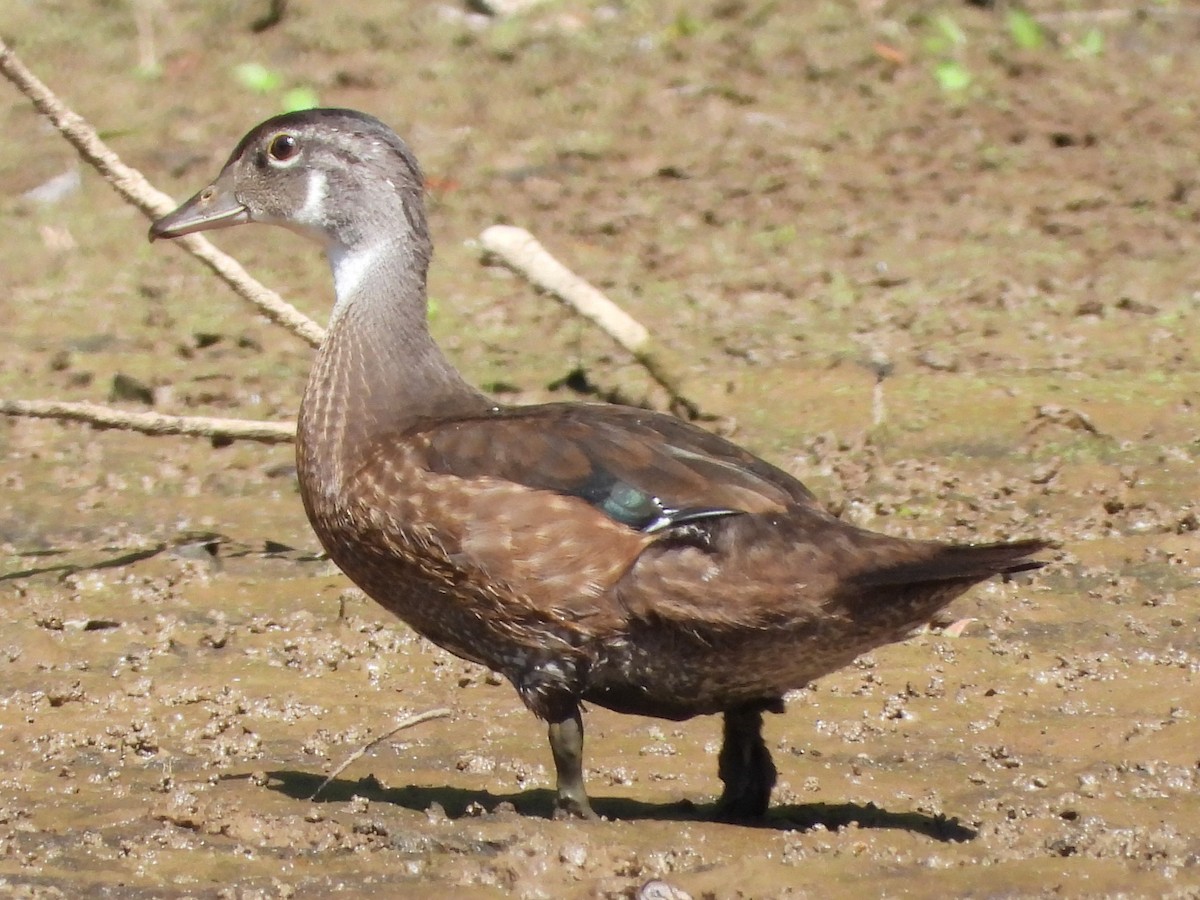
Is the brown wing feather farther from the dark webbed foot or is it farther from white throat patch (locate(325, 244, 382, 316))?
white throat patch (locate(325, 244, 382, 316))

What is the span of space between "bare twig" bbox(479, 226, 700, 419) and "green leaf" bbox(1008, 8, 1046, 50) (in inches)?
192

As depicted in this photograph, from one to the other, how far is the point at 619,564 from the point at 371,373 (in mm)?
1102

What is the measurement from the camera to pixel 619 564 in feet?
15.1

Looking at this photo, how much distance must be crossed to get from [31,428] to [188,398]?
0.61 m

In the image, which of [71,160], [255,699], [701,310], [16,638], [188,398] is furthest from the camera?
[71,160]

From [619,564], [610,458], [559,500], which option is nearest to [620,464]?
[610,458]

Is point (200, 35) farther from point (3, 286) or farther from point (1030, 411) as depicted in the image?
point (1030, 411)

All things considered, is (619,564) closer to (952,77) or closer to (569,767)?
(569,767)

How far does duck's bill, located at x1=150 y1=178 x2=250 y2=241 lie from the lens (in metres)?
6.09

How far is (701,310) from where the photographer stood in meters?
8.97

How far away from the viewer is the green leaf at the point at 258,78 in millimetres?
11430

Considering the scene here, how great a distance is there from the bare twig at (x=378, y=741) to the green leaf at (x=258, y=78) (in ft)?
22.1

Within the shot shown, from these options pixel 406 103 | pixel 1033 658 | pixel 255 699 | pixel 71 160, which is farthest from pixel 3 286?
pixel 1033 658

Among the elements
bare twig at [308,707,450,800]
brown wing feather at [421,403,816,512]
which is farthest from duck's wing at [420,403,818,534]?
bare twig at [308,707,450,800]
